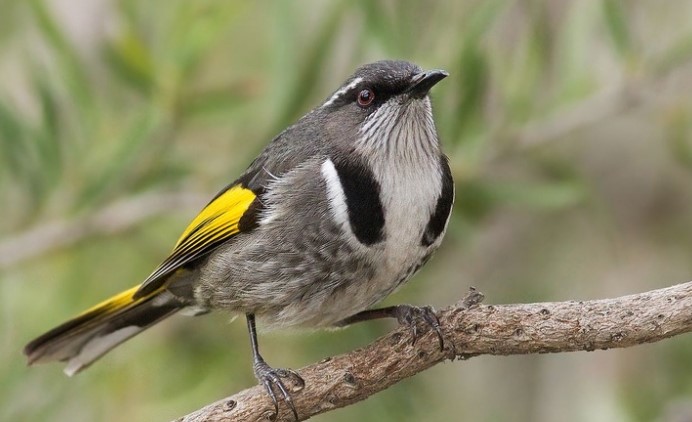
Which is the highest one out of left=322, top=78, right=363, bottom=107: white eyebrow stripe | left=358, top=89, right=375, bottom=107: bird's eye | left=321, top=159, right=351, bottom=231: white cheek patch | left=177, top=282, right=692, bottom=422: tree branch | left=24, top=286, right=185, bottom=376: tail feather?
left=322, top=78, right=363, bottom=107: white eyebrow stripe

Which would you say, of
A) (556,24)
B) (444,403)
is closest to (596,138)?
(556,24)

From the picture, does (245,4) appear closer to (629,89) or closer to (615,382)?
(629,89)

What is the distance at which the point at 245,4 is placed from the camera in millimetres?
5676

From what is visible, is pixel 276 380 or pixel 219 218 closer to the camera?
pixel 276 380

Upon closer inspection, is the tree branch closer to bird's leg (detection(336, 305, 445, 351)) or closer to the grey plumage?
bird's leg (detection(336, 305, 445, 351))

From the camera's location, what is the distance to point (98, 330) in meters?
4.94

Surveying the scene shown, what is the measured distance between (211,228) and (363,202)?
0.72 meters

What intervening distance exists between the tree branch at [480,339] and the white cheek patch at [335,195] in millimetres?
405

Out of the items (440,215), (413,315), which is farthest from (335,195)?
(413,315)

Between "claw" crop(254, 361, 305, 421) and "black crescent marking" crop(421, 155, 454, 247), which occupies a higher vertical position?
"black crescent marking" crop(421, 155, 454, 247)

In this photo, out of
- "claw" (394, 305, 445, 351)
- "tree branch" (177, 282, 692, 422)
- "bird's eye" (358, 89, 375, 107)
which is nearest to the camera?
"tree branch" (177, 282, 692, 422)

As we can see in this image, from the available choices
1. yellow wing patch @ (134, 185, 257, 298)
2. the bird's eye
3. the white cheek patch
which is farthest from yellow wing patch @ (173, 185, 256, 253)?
the bird's eye

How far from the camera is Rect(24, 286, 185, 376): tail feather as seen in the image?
16.0 feet

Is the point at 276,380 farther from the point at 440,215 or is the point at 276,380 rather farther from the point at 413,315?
the point at 440,215
